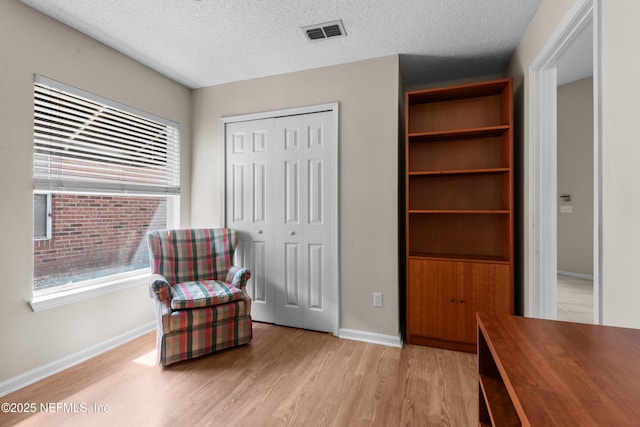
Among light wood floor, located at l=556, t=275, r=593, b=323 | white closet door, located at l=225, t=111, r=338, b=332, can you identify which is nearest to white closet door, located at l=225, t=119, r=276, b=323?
white closet door, located at l=225, t=111, r=338, b=332

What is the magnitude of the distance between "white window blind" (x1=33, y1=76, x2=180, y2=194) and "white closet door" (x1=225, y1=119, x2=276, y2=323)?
63cm

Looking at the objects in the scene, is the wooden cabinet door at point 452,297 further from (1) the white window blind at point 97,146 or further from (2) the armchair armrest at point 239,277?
(1) the white window blind at point 97,146

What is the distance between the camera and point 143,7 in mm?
1941

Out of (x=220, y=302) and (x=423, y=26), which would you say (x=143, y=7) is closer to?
(x=423, y=26)

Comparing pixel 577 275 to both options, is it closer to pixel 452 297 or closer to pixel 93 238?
pixel 452 297

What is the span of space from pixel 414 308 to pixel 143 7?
9.75ft

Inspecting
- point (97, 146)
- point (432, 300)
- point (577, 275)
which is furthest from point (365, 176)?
point (577, 275)

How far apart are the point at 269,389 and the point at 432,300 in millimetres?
1440

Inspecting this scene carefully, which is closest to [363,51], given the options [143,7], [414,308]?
[143,7]

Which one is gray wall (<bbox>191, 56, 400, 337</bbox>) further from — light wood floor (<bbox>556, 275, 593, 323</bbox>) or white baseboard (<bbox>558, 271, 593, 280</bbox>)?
white baseboard (<bbox>558, 271, 593, 280</bbox>)

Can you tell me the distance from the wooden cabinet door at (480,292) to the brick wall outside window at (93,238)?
292cm

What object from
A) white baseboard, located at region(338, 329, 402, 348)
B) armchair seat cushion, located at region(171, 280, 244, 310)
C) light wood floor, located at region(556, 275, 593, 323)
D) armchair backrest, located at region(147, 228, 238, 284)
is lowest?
white baseboard, located at region(338, 329, 402, 348)

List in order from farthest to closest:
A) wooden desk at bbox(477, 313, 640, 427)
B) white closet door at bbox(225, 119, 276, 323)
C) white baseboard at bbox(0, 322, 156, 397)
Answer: white closet door at bbox(225, 119, 276, 323) < white baseboard at bbox(0, 322, 156, 397) < wooden desk at bbox(477, 313, 640, 427)

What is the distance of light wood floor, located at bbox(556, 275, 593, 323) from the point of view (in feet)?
9.31
